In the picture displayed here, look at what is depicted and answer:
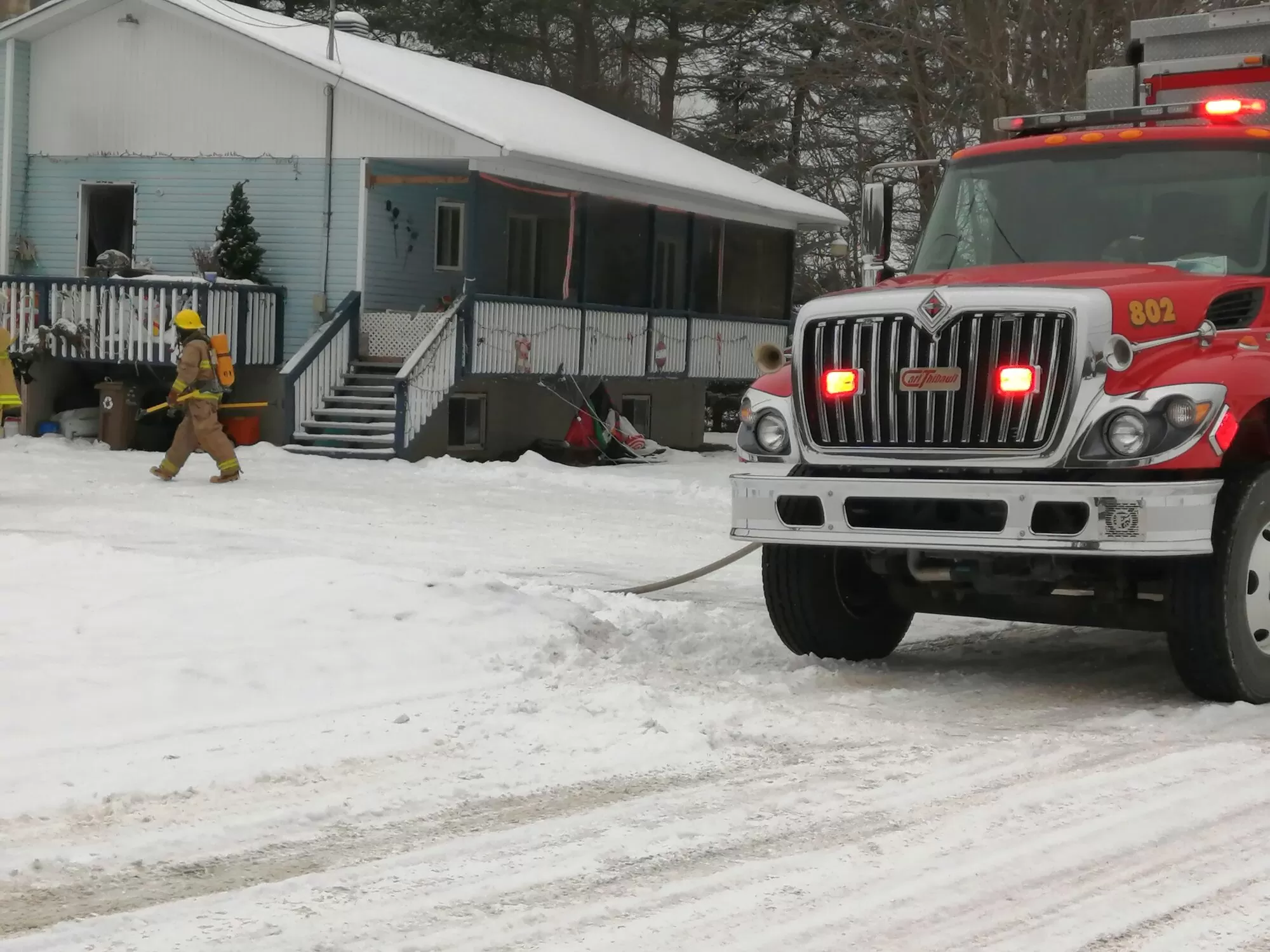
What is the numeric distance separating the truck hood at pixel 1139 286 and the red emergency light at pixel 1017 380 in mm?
377

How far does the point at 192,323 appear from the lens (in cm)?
1719

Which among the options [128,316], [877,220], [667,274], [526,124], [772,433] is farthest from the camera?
[667,274]

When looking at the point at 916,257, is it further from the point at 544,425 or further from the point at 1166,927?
the point at 544,425

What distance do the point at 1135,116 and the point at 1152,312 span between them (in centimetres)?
233

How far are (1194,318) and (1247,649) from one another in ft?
4.65

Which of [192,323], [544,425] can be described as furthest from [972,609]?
[544,425]

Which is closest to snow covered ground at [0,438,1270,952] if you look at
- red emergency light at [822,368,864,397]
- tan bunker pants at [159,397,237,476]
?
red emergency light at [822,368,864,397]

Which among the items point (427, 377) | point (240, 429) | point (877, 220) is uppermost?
point (877, 220)

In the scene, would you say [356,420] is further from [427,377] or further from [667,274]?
[667,274]

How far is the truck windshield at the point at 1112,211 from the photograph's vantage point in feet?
27.0

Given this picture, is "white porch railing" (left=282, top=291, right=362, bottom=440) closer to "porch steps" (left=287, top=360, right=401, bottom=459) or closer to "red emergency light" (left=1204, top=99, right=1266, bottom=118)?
"porch steps" (left=287, top=360, right=401, bottom=459)

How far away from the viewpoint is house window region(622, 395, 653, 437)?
28828 mm

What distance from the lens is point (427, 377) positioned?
2142 cm

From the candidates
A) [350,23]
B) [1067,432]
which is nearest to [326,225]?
[350,23]
